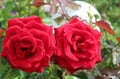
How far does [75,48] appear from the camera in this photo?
53.6 inches

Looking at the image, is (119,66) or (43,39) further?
(119,66)

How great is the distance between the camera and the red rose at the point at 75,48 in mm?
1358

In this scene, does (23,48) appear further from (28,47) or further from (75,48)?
(75,48)

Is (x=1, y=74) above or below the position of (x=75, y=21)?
below

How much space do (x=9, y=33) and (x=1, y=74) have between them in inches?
7.4

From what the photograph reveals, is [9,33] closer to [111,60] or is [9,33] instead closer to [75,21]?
[75,21]

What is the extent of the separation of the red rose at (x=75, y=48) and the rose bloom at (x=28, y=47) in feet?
0.16

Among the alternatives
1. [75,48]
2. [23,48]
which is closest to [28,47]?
[23,48]

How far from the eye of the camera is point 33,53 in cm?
132

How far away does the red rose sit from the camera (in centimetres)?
136

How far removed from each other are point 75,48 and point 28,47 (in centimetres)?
15

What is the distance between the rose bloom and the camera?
4.29 feet

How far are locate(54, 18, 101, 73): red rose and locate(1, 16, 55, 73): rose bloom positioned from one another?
0.16 feet

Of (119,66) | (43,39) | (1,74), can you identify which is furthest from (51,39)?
(119,66)
